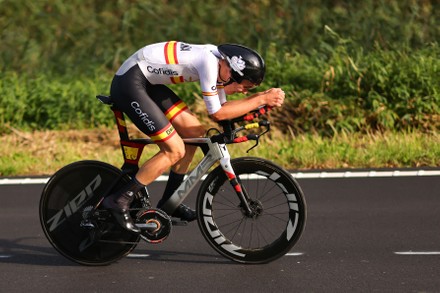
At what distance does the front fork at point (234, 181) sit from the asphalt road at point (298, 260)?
0.43 m

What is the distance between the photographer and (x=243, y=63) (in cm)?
776

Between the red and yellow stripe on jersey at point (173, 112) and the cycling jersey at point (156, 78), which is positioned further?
the red and yellow stripe on jersey at point (173, 112)

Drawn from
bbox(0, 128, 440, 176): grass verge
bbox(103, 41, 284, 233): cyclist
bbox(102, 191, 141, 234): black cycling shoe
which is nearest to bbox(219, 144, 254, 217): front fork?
bbox(103, 41, 284, 233): cyclist

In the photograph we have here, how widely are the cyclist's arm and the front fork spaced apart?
12.8 inches

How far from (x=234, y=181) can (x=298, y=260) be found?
0.80m

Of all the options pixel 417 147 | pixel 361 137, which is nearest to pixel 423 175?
pixel 417 147

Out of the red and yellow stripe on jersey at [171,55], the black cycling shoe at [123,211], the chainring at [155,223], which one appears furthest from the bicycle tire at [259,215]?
the red and yellow stripe on jersey at [171,55]

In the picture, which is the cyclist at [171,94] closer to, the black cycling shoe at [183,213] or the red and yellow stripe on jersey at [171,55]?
the red and yellow stripe on jersey at [171,55]

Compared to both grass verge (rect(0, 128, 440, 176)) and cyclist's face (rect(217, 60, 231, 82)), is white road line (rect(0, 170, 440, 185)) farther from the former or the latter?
cyclist's face (rect(217, 60, 231, 82))

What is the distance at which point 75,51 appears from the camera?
60.6 ft

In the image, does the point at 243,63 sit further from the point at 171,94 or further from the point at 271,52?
the point at 271,52

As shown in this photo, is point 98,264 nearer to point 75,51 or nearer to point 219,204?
point 219,204

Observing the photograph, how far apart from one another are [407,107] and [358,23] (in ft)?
13.7

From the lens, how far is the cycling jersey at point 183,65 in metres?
7.69
